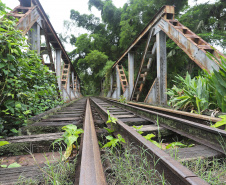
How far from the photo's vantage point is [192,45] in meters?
3.02

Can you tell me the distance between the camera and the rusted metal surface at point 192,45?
2657 millimetres

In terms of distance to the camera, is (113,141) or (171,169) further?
(113,141)

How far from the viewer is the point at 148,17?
12672 mm

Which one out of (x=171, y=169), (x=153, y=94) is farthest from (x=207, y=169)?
(x=153, y=94)

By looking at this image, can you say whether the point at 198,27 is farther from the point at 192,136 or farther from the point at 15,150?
the point at 15,150

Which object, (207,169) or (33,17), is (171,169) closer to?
(207,169)

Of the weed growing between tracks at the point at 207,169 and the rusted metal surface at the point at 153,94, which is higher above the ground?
the rusted metal surface at the point at 153,94

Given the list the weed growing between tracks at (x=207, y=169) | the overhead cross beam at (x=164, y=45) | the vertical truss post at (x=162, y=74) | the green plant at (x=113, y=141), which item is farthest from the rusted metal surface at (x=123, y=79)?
the weed growing between tracks at (x=207, y=169)

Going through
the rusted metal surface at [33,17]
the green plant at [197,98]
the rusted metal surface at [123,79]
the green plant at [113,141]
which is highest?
the rusted metal surface at [33,17]

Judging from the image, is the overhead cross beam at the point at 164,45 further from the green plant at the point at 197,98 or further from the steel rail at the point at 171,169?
the steel rail at the point at 171,169

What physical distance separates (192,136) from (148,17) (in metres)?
13.5

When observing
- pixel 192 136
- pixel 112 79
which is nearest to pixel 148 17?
pixel 112 79

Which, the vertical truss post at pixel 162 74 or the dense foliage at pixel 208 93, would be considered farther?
the vertical truss post at pixel 162 74

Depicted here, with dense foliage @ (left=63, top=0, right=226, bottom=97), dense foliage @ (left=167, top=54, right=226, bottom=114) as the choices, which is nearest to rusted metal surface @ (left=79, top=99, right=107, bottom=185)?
dense foliage @ (left=167, top=54, right=226, bottom=114)
